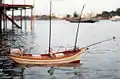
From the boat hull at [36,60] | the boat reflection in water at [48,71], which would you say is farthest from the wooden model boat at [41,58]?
the boat reflection in water at [48,71]

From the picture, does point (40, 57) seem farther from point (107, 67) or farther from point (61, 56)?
point (107, 67)

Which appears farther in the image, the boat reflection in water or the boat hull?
the boat hull

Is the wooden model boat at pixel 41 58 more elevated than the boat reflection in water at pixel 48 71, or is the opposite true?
the wooden model boat at pixel 41 58

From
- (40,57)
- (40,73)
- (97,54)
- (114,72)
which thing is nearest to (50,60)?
(40,57)

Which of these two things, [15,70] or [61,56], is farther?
[61,56]

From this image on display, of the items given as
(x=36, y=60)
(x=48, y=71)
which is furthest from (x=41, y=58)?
(x=48, y=71)

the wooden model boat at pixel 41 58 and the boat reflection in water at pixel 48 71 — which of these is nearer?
the boat reflection in water at pixel 48 71

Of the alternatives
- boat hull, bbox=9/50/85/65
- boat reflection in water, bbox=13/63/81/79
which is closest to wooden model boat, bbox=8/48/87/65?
boat hull, bbox=9/50/85/65

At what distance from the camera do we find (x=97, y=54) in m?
53.2

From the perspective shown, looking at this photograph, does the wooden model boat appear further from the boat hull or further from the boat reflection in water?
the boat reflection in water

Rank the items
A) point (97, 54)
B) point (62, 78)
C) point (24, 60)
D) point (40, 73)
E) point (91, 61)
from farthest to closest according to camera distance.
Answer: point (97, 54)
point (91, 61)
point (24, 60)
point (40, 73)
point (62, 78)

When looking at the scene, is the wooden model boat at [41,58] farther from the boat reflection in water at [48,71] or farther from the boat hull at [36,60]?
the boat reflection in water at [48,71]

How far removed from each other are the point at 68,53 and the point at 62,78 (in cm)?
828

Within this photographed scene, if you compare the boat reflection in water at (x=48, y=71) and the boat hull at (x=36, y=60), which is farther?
the boat hull at (x=36, y=60)
